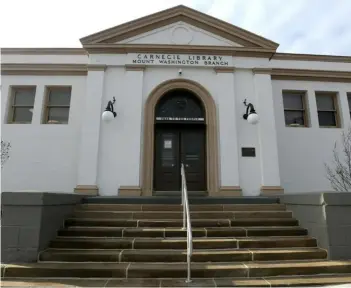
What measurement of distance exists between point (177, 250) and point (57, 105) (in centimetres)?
775

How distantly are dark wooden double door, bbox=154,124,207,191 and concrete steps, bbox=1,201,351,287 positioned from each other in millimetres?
2092

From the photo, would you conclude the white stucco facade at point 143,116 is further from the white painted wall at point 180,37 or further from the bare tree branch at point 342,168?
the bare tree branch at point 342,168

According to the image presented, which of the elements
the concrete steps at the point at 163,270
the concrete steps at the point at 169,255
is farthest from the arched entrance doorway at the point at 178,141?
the concrete steps at the point at 163,270

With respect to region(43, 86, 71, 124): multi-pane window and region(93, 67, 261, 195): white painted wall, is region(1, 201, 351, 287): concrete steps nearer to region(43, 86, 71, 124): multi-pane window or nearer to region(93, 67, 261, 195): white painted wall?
region(93, 67, 261, 195): white painted wall

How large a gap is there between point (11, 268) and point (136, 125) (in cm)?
546

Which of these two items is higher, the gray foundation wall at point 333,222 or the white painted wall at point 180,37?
the white painted wall at point 180,37

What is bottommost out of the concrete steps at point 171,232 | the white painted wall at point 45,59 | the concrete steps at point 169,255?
the concrete steps at point 169,255

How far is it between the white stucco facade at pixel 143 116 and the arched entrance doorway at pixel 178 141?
22.6 inches

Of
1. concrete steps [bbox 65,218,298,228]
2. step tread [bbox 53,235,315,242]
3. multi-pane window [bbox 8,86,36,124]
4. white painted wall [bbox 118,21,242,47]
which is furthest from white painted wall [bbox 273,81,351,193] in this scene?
multi-pane window [bbox 8,86,36,124]

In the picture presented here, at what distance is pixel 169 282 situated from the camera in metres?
4.17

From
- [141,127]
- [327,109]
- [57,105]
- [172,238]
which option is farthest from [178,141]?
[327,109]

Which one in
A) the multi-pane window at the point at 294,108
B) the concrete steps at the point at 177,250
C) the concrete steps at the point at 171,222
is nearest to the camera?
the concrete steps at the point at 177,250

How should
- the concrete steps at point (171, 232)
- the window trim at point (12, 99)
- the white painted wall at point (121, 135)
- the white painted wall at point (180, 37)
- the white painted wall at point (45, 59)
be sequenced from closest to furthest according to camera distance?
the concrete steps at point (171, 232), the white painted wall at point (121, 135), the white painted wall at point (180, 37), the window trim at point (12, 99), the white painted wall at point (45, 59)

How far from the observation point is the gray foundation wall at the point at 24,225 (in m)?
4.81
